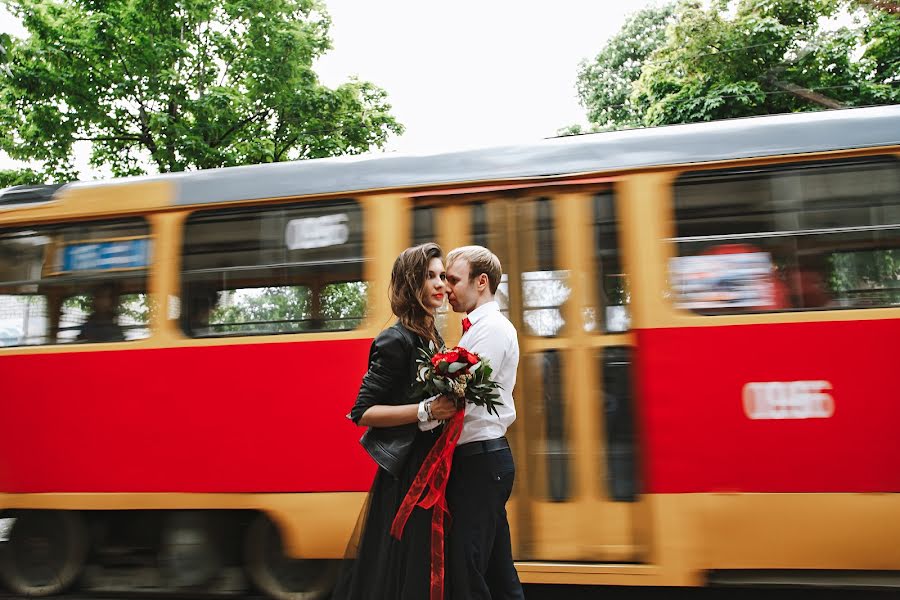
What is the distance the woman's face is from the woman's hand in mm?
387

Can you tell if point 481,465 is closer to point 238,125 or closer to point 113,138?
point 238,125

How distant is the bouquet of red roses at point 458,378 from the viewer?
2660 millimetres

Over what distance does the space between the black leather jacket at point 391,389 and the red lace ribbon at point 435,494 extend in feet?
0.35

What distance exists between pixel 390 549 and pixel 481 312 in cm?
94

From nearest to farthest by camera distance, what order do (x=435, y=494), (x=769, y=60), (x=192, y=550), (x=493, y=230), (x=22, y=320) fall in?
(x=435, y=494), (x=493, y=230), (x=192, y=550), (x=22, y=320), (x=769, y=60)

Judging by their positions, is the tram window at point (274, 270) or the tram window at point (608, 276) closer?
the tram window at point (608, 276)

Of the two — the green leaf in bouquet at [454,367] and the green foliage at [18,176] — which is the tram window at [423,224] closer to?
the green leaf in bouquet at [454,367]

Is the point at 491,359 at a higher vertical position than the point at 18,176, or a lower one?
lower

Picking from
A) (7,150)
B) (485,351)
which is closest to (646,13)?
(7,150)

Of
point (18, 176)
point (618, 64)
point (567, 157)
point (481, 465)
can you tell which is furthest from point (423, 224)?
point (618, 64)

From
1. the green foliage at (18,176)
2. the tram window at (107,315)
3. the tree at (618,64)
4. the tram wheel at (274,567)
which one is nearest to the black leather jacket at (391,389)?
the tram wheel at (274,567)

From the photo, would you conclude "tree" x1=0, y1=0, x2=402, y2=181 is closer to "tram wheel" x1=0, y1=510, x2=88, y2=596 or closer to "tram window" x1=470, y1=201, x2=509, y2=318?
"tram wheel" x1=0, y1=510, x2=88, y2=596

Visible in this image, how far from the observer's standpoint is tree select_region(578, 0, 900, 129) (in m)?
15.6

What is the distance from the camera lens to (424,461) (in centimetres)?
285
